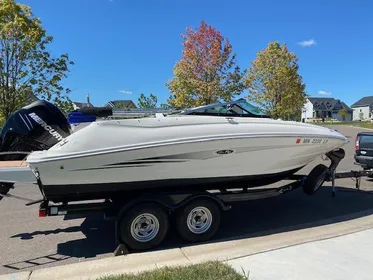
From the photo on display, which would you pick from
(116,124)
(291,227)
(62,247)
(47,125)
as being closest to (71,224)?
(62,247)

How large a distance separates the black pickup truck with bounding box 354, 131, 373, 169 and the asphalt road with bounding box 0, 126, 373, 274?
1416 mm

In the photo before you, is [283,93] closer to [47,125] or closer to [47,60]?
[47,60]

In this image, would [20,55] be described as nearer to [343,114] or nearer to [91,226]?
[91,226]

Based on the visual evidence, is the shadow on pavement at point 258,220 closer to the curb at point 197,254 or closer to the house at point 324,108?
the curb at point 197,254

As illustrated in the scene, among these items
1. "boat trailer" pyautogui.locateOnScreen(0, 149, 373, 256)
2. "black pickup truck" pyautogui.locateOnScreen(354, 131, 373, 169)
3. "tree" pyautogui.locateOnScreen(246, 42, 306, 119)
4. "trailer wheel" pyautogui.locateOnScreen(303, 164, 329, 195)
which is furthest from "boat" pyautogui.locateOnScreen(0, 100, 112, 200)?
"tree" pyautogui.locateOnScreen(246, 42, 306, 119)

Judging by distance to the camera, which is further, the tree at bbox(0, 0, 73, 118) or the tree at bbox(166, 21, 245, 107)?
the tree at bbox(166, 21, 245, 107)

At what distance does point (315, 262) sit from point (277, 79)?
24.7 metres

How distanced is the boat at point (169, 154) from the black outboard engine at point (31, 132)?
1.03 m

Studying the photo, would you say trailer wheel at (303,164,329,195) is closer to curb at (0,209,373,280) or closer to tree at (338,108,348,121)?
curb at (0,209,373,280)

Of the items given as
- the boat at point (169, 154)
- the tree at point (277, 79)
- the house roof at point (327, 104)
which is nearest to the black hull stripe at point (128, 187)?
the boat at point (169, 154)

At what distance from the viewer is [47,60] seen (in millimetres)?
15500

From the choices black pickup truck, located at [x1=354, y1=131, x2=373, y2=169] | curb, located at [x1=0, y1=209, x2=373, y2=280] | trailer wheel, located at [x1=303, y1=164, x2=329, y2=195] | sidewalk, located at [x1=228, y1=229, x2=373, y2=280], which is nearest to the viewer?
sidewalk, located at [x1=228, y1=229, x2=373, y2=280]

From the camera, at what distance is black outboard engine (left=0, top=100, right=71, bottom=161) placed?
592 centimetres

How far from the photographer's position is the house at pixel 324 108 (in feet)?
334
